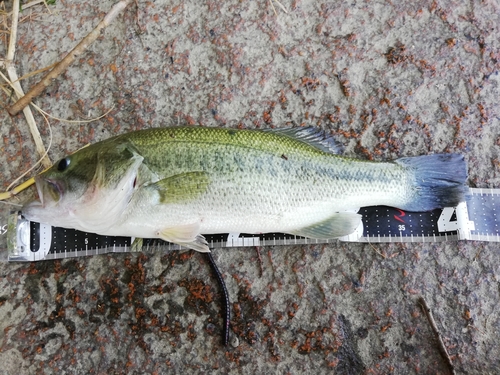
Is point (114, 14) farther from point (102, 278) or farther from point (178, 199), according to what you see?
point (102, 278)

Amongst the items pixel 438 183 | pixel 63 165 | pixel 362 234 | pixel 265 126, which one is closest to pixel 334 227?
pixel 362 234

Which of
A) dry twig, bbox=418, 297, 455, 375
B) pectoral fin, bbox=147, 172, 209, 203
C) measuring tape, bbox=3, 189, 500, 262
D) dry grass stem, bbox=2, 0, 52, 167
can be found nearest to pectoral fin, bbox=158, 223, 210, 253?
pectoral fin, bbox=147, 172, 209, 203

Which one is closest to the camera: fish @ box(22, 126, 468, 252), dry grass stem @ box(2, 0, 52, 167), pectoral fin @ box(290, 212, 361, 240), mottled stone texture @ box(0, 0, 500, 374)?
fish @ box(22, 126, 468, 252)

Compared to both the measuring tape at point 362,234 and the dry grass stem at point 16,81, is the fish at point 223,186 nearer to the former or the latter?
the measuring tape at point 362,234

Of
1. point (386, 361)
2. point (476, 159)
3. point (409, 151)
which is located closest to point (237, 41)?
point (409, 151)

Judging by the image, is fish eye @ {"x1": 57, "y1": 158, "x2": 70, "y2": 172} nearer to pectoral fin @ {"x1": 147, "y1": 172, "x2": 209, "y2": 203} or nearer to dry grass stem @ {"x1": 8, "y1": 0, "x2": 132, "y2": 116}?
pectoral fin @ {"x1": 147, "y1": 172, "x2": 209, "y2": 203}

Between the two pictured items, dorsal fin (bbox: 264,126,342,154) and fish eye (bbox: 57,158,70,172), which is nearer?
fish eye (bbox: 57,158,70,172)
